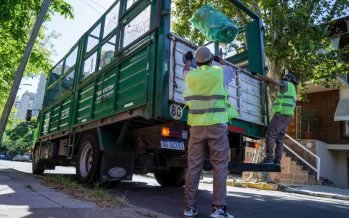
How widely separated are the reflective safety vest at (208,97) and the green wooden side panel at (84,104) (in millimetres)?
3472

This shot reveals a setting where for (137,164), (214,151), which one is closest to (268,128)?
(137,164)

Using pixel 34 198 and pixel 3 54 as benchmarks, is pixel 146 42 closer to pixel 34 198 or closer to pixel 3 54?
pixel 34 198

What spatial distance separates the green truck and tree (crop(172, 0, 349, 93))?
441 centimetres

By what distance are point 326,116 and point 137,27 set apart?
44.9 ft

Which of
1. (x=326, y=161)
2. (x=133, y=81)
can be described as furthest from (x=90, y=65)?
(x=326, y=161)

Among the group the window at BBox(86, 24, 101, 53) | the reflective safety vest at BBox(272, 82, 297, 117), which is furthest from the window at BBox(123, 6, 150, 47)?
the reflective safety vest at BBox(272, 82, 297, 117)

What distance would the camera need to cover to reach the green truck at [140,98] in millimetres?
5004

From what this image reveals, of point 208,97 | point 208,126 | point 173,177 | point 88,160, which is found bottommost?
point 173,177

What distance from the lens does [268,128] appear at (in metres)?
6.53

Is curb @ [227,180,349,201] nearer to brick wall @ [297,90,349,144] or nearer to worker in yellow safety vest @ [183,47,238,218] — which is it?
worker in yellow safety vest @ [183,47,238,218]

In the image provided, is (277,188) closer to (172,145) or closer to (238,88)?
(238,88)

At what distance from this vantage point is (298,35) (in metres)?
11.3

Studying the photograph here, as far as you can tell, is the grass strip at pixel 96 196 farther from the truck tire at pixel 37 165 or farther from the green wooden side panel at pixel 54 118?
the truck tire at pixel 37 165

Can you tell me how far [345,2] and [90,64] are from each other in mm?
8962
